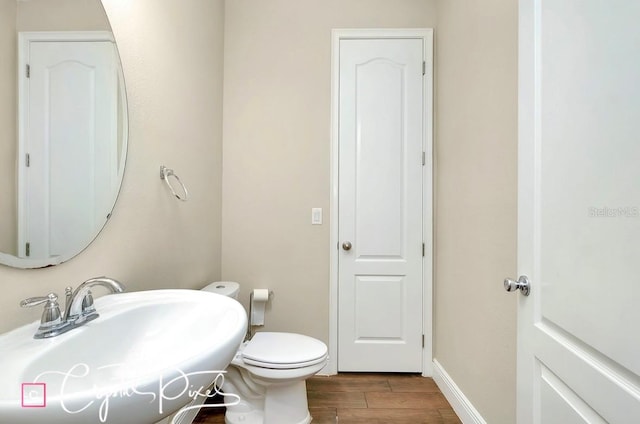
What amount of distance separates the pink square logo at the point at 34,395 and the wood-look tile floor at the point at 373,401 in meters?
1.30

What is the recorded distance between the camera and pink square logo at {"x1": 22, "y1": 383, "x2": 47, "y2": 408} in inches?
16.8

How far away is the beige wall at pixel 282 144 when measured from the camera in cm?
203

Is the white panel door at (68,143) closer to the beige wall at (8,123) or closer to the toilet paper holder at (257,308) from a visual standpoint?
the beige wall at (8,123)

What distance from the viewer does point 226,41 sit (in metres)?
2.04

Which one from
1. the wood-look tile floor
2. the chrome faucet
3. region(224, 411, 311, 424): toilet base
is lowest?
the wood-look tile floor

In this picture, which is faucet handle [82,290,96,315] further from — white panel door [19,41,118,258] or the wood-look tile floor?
the wood-look tile floor

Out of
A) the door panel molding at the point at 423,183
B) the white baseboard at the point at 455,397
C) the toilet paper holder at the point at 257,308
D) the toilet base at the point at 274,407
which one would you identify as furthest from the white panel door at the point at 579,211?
the toilet paper holder at the point at 257,308

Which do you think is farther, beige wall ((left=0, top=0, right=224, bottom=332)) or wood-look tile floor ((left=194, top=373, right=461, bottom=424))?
wood-look tile floor ((left=194, top=373, right=461, bottom=424))

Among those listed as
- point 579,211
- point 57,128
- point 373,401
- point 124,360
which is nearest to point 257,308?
point 373,401

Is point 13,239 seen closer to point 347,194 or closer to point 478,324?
point 347,194

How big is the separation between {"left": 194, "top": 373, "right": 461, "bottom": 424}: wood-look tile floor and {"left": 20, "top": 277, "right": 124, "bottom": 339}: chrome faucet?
1.12 m

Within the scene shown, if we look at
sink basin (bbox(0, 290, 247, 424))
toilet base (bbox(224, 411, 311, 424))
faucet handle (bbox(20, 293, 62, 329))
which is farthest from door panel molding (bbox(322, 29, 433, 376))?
faucet handle (bbox(20, 293, 62, 329))

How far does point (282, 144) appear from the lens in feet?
6.70

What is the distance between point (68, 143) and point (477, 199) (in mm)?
1643
